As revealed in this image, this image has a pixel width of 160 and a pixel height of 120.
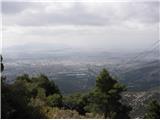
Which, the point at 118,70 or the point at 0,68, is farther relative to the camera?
the point at 118,70

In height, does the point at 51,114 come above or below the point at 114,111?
above

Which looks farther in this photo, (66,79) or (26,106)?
(66,79)

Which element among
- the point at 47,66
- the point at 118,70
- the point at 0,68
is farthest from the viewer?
the point at 118,70

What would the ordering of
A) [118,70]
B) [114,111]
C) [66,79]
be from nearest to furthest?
[114,111], [118,70], [66,79]

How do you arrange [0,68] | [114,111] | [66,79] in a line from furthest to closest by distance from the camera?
[66,79] < [114,111] < [0,68]

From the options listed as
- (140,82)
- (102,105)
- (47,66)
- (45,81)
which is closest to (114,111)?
(102,105)

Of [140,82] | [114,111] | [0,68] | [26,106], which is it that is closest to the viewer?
[0,68]

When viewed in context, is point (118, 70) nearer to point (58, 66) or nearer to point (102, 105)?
point (58, 66)

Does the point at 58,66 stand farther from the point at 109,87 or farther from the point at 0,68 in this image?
the point at 0,68

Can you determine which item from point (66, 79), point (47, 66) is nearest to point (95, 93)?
point (47, 66)
